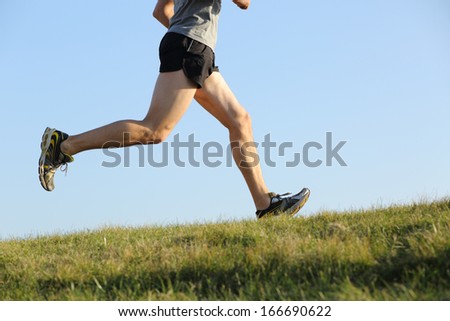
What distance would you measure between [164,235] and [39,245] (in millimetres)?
1310

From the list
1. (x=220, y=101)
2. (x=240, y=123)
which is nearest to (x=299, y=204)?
(x=240, y=123)

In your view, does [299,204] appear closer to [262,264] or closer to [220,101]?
Answer: [220,101]

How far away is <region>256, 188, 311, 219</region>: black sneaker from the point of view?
19.9 feet

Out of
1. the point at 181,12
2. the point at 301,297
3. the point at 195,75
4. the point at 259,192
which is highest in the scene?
the point at 181,12

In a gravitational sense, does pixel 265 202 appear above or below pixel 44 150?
below

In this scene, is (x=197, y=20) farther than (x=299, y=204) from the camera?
No

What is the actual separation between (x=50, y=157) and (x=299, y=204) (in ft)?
8.52

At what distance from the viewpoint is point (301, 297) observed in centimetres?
340

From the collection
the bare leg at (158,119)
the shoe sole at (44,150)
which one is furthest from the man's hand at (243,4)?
the shoe sole at (44,150)

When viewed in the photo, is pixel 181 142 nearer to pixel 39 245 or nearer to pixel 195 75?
pixel 195 75

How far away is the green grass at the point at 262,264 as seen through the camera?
344cm

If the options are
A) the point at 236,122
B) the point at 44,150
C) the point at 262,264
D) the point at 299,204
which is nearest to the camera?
the point at 262,264

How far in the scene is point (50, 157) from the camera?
231 inches
